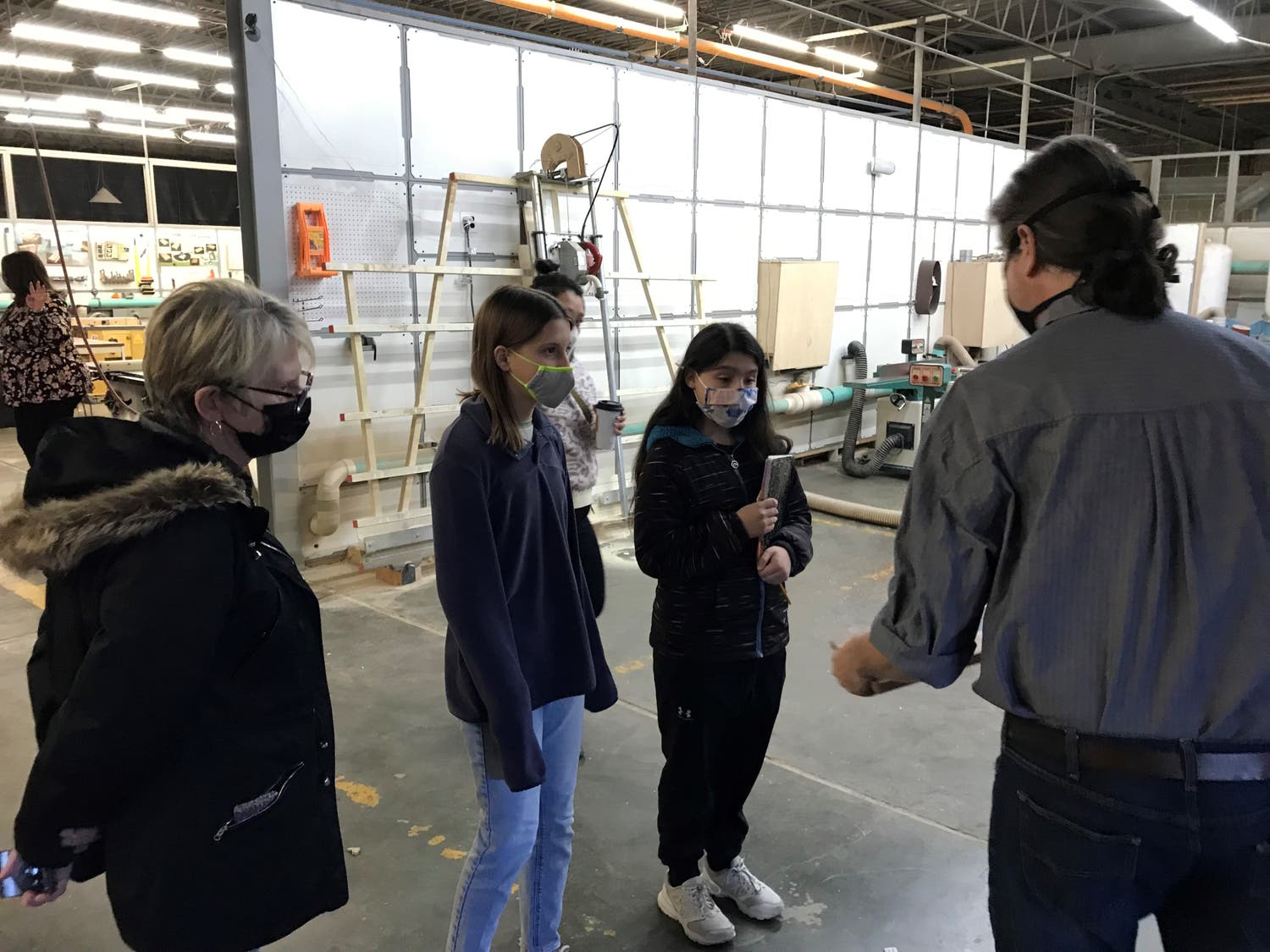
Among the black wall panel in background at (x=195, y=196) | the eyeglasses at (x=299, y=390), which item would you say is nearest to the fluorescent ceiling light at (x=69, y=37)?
the black wall panel in background at (x=195, y=196)

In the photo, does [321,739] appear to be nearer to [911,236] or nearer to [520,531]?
[520,531]

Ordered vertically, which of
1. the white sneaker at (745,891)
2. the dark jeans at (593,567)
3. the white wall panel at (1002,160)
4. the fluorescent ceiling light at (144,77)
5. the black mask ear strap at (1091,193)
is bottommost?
the white sneaker at (745,891)

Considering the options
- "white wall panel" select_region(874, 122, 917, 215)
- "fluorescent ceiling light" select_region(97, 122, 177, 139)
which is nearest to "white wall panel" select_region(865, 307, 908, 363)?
"white wall panel" select_region(874, 122, 917, 215)

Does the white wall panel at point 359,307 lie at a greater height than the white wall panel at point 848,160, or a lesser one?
lesser

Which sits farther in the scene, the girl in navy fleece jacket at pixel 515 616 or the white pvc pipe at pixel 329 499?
the white pvc pipe at pixel 329 499

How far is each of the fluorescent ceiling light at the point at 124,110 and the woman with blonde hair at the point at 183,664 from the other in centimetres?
1394

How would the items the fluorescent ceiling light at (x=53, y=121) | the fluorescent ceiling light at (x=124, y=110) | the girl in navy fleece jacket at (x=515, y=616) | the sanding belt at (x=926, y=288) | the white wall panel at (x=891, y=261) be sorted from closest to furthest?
1. the girl in navy fleece jacket at (x=515, y=616)
2. the sanding belt at (x=926, y=288)
3. the white wall panel at (x=891, y=261)
4. the fluorescent ceiling light at (x=124, y=110)
5. the fluorescent ceiling light at (x=53, y=121)

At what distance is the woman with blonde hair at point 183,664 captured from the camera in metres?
1.15

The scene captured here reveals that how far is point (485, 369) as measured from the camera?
6.06ft

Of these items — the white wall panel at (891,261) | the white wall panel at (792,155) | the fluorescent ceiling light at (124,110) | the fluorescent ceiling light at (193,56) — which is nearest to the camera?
the white wall panel at (792,155)

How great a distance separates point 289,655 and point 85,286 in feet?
44.6

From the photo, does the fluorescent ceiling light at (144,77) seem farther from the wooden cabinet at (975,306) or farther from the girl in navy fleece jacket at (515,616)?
the girl in navy fleece jacket at (515,616)

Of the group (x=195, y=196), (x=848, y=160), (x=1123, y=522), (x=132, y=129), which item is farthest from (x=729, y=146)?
(x=132, y=129)

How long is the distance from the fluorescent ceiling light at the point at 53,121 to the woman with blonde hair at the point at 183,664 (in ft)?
50.3
